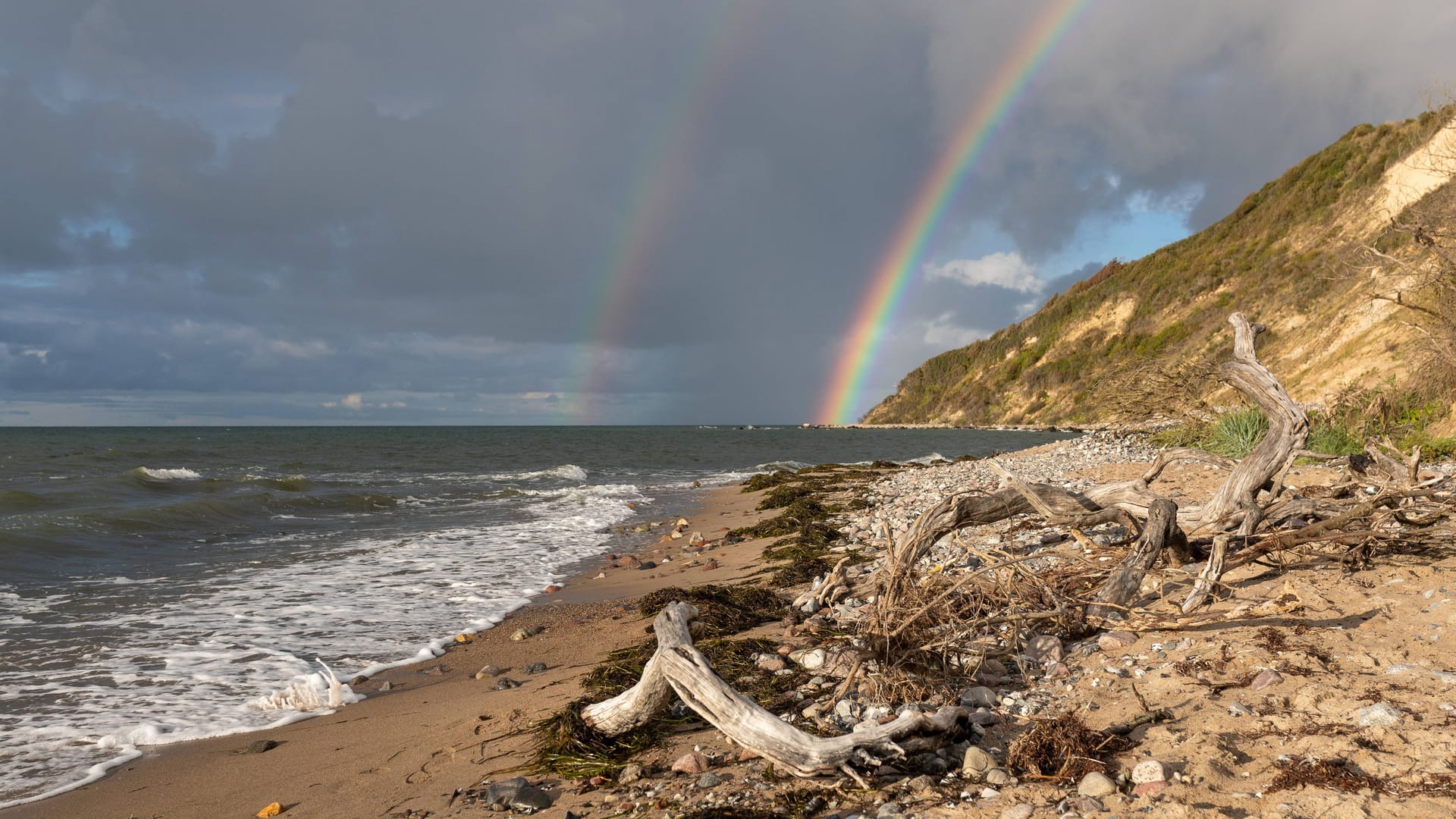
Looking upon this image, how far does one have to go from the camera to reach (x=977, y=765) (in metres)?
3.65

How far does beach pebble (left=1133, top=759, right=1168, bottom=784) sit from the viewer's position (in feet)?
11.0

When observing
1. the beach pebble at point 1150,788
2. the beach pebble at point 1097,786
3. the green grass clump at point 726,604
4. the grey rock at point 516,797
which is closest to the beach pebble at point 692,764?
the grey rock at point 516,797

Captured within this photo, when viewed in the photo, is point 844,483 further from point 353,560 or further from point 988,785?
point 988,785

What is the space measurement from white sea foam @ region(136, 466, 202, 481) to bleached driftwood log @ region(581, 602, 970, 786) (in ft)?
95.1

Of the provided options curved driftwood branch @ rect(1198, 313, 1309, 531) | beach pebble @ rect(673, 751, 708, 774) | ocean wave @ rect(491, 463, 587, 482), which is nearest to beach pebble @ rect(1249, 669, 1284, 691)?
curved driftwood branch @ rect(1198, 313, 1309, 531)

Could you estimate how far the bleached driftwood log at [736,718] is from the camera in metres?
3.64

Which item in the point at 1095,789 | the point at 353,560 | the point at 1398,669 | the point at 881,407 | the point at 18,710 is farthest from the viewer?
the point at 881,407

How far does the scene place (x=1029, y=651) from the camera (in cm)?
516

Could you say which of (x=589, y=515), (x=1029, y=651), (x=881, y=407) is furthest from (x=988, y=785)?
(x=881, y=407)

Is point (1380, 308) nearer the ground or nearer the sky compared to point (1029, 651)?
nearer the sky

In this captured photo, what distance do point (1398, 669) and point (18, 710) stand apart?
9.37 m

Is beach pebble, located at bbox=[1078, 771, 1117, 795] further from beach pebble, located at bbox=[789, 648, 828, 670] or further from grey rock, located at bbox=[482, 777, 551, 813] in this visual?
grey rock, located at bbox=[482, 777, 551, 813]

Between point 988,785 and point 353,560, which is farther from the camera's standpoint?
point 353,560

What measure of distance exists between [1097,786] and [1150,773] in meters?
0.26
